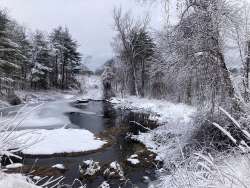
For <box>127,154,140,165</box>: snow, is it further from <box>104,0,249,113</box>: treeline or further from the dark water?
<box>104,0,249,113</box>: treeline

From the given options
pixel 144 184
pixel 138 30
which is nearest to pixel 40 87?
pixel 138 30

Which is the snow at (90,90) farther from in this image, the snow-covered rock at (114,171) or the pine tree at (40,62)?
the snow-covered rock at (114,171)

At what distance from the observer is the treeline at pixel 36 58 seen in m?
29.4

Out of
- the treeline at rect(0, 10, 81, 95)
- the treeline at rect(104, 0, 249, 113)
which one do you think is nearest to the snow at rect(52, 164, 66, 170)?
the treeline at rect(104, 0, 249, 113)

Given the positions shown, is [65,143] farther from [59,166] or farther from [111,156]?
[59,166]

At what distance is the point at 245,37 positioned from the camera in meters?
8.87

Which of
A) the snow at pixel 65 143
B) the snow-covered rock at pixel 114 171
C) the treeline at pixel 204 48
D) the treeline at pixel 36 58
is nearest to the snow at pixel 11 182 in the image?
the treeline at pixel 204 48

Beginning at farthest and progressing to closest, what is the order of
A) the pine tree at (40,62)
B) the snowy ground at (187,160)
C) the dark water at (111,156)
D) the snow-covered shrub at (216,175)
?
the pine tree at (40,62)
the dark water at (111,156)
the snowy ground at (187,160)
the snow-covered shrub at (216,175)

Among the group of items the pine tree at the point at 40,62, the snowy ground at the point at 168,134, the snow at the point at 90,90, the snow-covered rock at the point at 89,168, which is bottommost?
the snow-covered rock at the point at 89,168

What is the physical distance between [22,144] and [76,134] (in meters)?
13.6

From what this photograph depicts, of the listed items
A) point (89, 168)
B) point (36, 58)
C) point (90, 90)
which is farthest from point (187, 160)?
point (90, 90)

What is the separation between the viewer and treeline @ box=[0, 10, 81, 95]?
29370 mm

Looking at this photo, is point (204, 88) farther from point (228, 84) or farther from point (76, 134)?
point (76, 134)

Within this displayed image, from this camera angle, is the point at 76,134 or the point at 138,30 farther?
the point at 138,30
